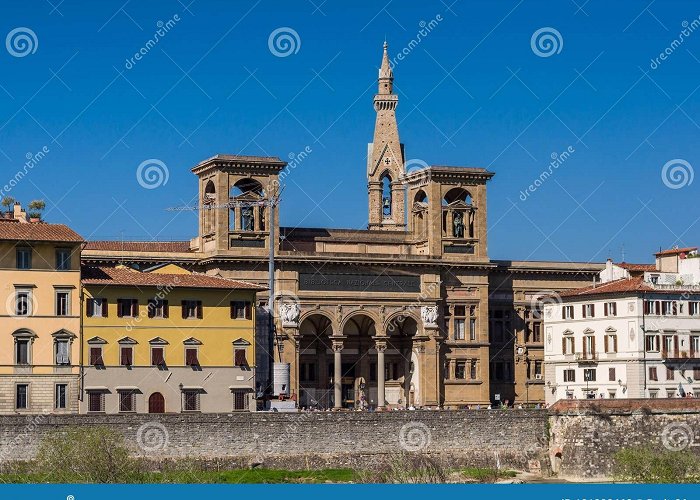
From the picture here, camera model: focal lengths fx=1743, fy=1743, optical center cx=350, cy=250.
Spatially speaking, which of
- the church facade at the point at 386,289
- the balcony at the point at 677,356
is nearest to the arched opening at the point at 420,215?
the church facade at the point at 386,289

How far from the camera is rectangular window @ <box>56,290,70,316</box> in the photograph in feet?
263

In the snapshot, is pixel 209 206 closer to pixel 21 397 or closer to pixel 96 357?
pixel 96 357

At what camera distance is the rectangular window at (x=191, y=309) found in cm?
8394

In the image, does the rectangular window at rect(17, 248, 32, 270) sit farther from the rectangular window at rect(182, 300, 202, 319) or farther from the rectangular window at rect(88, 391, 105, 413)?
the rectangular window at rect(182, 300, 202, 319)

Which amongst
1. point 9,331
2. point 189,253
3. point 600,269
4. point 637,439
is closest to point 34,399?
point 9,331

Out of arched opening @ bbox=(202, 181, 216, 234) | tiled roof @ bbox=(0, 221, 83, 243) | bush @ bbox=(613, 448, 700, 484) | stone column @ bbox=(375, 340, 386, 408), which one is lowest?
bush @ bbox=(613, 448, 700, 484)

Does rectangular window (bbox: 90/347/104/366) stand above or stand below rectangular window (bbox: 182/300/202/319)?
below

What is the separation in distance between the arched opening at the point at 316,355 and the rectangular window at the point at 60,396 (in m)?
22.7

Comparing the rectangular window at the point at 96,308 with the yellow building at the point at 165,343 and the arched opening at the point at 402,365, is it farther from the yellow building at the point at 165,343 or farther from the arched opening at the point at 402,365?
the arched opening at the point at 402,365

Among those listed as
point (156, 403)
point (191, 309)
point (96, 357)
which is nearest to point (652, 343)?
point (191, 309)

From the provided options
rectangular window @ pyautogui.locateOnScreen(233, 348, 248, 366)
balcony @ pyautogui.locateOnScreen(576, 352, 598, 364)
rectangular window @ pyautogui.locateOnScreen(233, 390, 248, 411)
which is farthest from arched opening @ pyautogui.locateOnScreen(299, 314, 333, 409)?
rectangular window @ pyautogui.locateOnScreen(233, 390, 248, 411)

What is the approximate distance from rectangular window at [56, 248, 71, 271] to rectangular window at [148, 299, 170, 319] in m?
4.62

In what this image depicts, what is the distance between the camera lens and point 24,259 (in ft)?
261

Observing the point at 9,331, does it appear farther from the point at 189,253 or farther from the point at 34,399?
the point at 189,253
